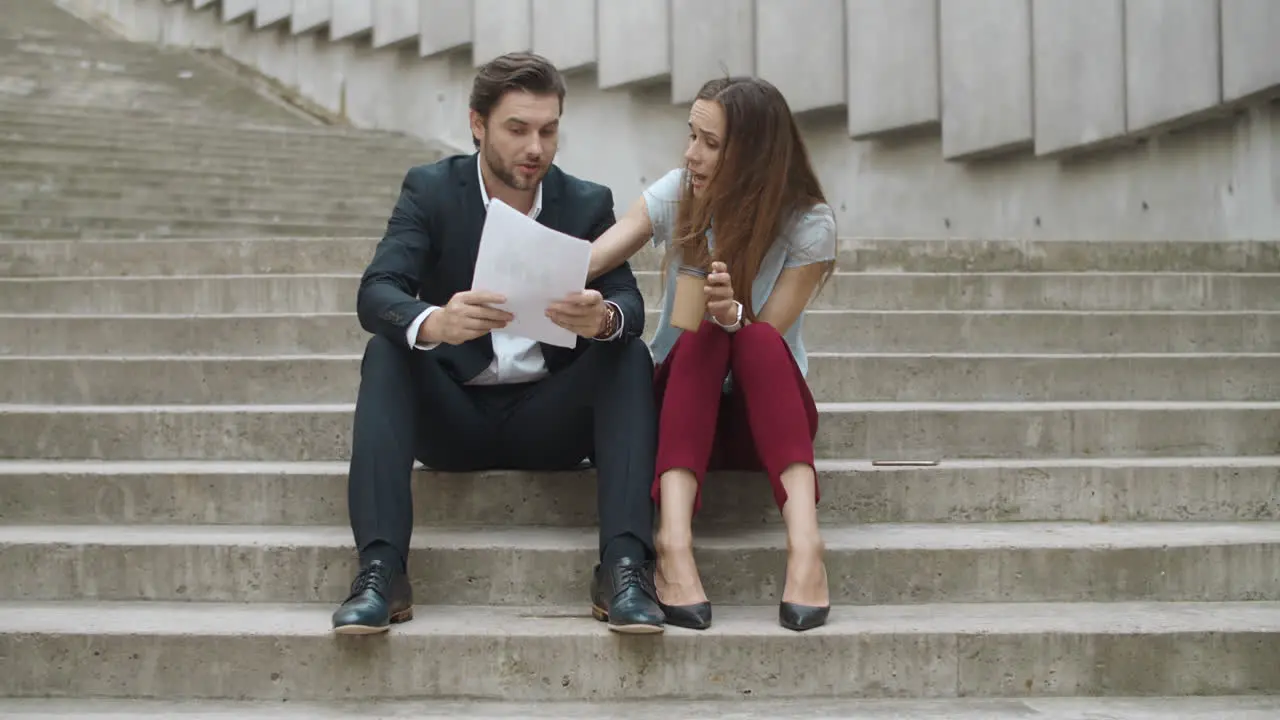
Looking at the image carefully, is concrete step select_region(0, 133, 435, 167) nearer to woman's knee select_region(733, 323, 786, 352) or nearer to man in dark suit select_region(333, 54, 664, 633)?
man in dark suit select_region(333, 54, 664, 633)

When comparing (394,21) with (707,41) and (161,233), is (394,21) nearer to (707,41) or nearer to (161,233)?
(707,41)

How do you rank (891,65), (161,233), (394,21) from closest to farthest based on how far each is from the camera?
(161,233) → (891,65) → (394,21)

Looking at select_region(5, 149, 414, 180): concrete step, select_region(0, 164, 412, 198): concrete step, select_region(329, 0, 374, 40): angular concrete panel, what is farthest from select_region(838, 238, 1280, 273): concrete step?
→ select_region(329, 0, 374, 40): angular concrete panel

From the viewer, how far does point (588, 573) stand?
255 centimetres

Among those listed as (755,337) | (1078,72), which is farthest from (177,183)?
(755,337)

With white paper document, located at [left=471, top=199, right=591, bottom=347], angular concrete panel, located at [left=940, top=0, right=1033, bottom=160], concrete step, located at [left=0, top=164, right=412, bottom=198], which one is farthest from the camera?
angular concrete panel, located at [left=940, top=0, right=1033, bottom=160]

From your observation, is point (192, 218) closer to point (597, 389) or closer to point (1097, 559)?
point (597, 389)

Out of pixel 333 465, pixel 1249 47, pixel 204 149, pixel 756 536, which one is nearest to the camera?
pixel 756 536

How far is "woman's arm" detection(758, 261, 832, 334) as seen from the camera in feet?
8.63

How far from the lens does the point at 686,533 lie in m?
2.40

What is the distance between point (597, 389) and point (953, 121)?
5106mm

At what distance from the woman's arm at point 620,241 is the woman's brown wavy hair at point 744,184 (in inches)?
4.1

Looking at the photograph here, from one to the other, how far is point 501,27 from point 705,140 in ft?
25.1

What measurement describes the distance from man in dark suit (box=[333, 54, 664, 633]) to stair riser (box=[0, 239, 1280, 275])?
2031 mm
